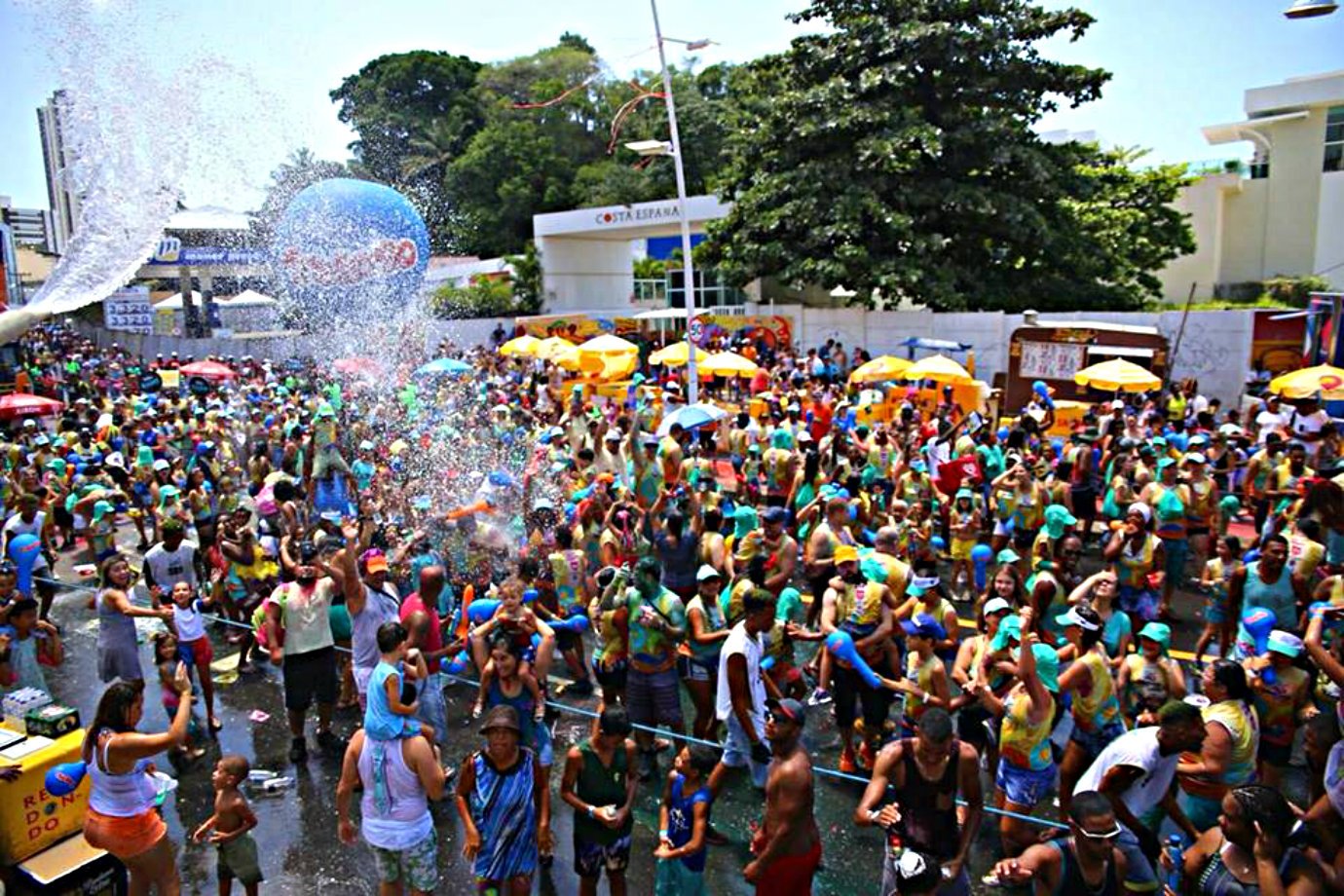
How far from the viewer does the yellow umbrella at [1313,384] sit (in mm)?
12320

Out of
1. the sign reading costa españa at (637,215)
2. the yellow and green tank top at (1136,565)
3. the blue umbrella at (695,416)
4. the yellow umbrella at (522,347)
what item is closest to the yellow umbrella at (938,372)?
the blue umbrella at (695,416)

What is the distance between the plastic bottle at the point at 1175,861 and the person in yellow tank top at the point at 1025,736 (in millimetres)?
641

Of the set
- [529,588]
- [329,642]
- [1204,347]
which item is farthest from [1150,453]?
[1204,347]

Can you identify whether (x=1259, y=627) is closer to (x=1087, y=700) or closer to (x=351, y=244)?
(x=1087, y=700)

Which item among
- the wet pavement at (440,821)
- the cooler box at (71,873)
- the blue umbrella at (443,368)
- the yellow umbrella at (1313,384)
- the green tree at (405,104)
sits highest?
the green tree at (405,104)

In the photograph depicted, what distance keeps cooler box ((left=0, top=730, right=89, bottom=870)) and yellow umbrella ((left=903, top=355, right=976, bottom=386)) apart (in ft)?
41.3

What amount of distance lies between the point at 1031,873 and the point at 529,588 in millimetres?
3493

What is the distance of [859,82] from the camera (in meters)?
21.5

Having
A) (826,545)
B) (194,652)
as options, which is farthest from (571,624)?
(194,652)

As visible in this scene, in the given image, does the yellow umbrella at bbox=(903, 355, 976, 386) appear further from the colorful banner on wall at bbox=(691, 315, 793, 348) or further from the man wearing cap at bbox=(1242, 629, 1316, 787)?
the man wearing cap at bbox=(1242, 629, 1316, 787)

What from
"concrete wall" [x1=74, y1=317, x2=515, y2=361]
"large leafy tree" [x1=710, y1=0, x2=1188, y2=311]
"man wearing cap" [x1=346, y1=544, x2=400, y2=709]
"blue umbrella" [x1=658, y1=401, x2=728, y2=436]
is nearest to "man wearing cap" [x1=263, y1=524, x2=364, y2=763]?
"man wearing cap" [x1=346, y1=544, x2=400, y2=709]

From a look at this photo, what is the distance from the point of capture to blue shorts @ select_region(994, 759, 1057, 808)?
4.87 metres

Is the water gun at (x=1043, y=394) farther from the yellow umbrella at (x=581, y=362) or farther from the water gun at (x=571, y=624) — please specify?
the water gun at (x=571, y=624)

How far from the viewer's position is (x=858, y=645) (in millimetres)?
5879
